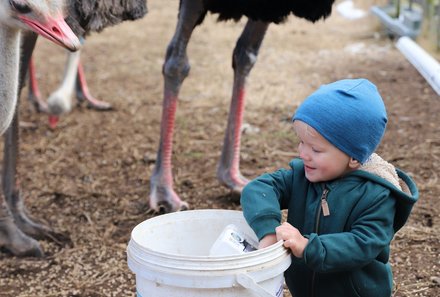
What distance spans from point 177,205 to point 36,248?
2.56 feet

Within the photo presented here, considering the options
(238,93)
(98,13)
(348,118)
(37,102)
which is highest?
(98,13)

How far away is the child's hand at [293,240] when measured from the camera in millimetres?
2135

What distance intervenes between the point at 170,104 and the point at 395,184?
1950 millimetres

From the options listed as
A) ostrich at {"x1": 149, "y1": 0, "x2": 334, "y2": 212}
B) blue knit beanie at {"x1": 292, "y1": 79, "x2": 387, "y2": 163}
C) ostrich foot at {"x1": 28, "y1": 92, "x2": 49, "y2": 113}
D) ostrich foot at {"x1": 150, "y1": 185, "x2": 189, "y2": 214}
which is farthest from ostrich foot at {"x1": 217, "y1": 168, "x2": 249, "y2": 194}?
ostrich foot at {"x1": 28, "y1": 92, "x2": 49, "y2": 113}

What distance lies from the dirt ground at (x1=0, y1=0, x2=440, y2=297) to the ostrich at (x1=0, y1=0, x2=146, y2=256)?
9cm

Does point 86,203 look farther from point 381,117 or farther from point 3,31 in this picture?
point 381,117

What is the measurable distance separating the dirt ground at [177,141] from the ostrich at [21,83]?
90 millimetres

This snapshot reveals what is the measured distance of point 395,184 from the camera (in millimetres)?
2324

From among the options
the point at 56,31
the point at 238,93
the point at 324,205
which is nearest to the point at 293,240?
the point at 324,205

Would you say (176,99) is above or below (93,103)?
above

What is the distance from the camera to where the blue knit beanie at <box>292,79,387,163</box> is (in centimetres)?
226

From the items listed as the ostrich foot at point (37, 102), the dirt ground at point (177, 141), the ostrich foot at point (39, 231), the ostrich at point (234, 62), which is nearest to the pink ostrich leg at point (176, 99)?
the ostrich at point (234, 62)

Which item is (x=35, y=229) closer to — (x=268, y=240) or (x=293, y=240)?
(x=268, y=240)

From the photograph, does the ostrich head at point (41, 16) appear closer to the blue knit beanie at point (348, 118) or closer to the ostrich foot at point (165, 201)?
the blue knit beanie at point (348, 118)
